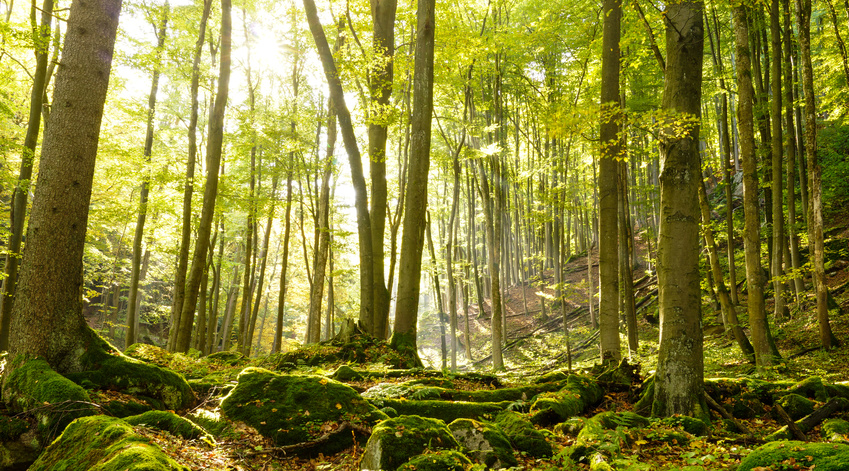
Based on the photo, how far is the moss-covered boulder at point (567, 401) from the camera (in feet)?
16.4

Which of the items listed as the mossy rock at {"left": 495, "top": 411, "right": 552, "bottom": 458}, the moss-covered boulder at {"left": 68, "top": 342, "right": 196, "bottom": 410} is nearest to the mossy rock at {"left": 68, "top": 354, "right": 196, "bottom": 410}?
the moss-covered boulder at {"left": 68, "top": 342, "right": 196, "bottom": 410}

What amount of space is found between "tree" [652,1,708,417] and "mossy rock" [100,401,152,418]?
568cm

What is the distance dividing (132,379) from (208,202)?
6301mm

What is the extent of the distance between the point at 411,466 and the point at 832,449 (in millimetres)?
2635

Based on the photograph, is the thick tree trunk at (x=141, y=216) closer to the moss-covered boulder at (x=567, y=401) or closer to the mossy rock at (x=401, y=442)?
the mossy rock at (x=401, y=442)

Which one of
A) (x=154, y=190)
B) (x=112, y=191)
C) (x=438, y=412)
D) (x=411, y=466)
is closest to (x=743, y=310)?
(x=438, y=412)

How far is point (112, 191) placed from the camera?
1806cm

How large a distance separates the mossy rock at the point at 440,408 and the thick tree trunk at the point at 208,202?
687cm

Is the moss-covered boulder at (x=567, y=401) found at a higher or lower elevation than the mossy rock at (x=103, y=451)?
lower

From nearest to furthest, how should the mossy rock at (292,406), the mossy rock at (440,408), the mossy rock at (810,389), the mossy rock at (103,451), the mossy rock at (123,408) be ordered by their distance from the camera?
the mossy rock at (103,451)
the mossy rock at (123,408)
the mossy rock at (292,406)
the mossy rock at (440,408)
the mossy rock at (810,389)

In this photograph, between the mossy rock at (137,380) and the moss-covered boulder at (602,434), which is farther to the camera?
the mossy rock at (137,380)

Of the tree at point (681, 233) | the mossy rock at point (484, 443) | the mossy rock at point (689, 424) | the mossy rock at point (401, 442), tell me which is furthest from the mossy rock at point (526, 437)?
the tree at point (681, 233)

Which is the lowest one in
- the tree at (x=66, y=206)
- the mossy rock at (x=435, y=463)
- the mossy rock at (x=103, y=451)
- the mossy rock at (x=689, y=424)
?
the mossy rock at (x=689, y=424)

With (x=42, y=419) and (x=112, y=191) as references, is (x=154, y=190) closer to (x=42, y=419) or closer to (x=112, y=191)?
(x=112, y=191)
